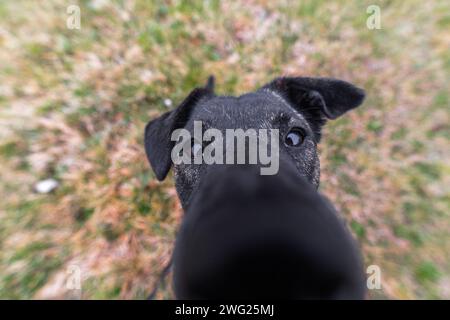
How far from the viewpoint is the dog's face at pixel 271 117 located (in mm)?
2529

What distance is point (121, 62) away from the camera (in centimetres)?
503

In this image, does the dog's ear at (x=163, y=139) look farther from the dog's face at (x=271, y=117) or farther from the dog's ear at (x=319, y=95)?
the dog's ear at (x=319, y=95)

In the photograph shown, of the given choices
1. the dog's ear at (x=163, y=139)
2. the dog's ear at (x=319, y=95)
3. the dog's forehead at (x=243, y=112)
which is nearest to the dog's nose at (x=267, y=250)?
the dog's forehead at (x=243, y=112)

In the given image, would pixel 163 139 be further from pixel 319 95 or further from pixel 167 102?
pixel 167 102

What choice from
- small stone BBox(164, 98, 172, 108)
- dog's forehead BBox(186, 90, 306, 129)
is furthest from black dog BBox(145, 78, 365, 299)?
small stone BBox(164, 98, 172, 108)

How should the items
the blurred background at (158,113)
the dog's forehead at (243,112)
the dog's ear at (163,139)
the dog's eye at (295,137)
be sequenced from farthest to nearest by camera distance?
the blurred background at (158,113)
the dog's ear at (163,139)
the dog's eye at (295,137)
the dog's forehead at (243,112)

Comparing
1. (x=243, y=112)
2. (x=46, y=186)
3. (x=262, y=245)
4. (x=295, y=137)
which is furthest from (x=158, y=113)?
(x=262, y=245)

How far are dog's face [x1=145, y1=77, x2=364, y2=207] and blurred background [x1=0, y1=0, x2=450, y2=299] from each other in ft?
5.10

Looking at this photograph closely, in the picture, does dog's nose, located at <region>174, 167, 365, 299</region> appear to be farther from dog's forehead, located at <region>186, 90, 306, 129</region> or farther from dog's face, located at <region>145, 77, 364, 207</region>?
dog's forehead, located at <region>186, 90, 306, 129</region>

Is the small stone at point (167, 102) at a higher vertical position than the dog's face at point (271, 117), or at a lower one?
higher

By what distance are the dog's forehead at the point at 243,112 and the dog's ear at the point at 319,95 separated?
442 mm

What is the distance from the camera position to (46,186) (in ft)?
14.5
